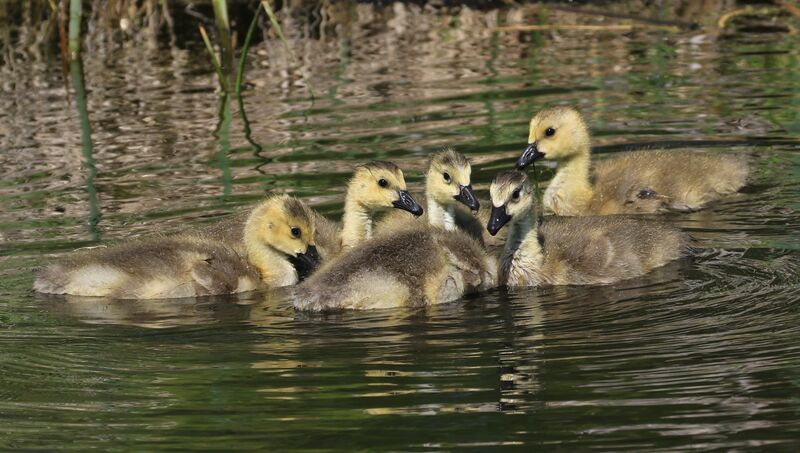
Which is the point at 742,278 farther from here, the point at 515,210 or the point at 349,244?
the point at 349,244

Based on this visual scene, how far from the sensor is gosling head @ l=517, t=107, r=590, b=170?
10.4 meters

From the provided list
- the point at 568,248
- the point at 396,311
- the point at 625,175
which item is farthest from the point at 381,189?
the point at 625,175

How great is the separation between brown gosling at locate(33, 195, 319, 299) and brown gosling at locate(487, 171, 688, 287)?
1.17 meters

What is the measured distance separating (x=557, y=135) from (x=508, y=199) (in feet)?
6.40

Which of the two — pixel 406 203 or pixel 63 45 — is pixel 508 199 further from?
pixel 63 45

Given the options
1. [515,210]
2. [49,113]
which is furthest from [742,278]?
[49,113]

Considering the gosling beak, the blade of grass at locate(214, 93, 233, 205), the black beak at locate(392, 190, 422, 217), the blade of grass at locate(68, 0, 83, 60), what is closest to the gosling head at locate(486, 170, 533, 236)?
the gosling beak

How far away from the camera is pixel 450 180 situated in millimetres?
9102

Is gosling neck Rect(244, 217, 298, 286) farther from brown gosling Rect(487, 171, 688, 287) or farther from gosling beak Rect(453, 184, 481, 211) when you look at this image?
brown gosling Rect(487, 171, 688, 287)

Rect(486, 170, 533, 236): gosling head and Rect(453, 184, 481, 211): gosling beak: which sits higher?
Rect(486, 170, 533, 236): gosling head

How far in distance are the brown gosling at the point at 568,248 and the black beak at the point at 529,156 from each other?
4.92 feet

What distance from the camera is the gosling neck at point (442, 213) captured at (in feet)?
30.7

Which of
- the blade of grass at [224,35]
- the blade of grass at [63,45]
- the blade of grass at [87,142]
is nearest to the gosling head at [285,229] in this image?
the blade of grass at [87,142]

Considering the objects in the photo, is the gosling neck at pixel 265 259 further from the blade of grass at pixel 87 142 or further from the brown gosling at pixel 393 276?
the blade of grass at pixel 87 142
